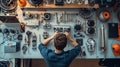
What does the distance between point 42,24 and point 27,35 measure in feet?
0.78

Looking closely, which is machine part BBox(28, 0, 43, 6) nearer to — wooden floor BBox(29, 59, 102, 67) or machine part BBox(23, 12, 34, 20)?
machine part BBox(23, 12, 34, 20)

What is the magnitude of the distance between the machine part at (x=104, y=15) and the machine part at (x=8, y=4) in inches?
43.2

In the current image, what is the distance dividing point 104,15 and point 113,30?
0.76ft

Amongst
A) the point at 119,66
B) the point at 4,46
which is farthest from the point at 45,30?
the point at 119,66

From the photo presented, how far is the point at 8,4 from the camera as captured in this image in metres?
3.13

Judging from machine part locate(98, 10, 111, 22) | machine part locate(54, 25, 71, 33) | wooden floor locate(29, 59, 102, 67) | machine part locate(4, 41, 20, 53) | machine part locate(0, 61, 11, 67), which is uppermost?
machine part locate(98, 10, 111, 22)

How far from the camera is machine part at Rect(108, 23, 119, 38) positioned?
10.3 ft

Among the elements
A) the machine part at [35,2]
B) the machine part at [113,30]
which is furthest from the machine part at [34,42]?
the machine part at [113,30]

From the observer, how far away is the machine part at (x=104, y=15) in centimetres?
311

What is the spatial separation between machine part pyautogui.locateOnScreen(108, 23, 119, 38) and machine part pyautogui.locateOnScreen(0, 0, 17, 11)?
1248 mm

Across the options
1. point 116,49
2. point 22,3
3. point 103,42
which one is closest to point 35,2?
point 22,3

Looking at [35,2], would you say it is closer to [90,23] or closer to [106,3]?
[90,23]

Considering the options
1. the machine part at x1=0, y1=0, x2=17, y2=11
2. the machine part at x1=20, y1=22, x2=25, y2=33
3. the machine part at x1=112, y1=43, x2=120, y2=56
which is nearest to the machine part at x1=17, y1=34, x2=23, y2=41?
the machine part at x1=20, y1=22, x2=25, y2=33

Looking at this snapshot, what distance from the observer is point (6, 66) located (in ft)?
10.2
